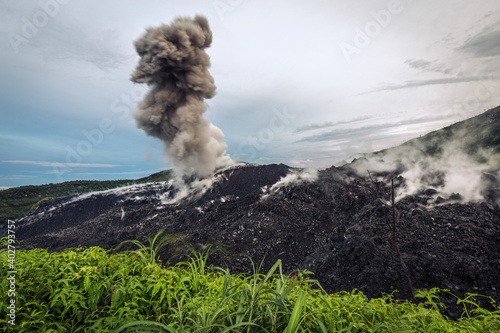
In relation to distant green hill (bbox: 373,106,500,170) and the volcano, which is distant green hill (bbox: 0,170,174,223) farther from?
distant green hill (bbox: 373,106,500,170)

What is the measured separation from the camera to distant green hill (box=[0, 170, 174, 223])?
2936cm

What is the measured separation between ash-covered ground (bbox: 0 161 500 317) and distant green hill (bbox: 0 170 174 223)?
13.4 meters

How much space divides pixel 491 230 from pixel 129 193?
28.1m

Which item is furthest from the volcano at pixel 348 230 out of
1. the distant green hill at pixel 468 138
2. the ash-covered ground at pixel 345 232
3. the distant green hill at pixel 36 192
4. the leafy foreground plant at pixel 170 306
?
the distant green hill at pixel 36 192

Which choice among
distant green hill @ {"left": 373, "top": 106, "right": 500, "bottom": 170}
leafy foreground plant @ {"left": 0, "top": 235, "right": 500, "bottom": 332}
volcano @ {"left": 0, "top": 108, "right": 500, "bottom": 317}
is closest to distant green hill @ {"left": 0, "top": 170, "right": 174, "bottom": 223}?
volcano @ {"left": 0, "top": 108, "right": 500, "bottom": 317}

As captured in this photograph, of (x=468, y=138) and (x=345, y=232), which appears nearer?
(x=345, y=232)

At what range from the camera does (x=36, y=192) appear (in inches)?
1427

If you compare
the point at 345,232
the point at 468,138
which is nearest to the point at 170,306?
the point at 345,232

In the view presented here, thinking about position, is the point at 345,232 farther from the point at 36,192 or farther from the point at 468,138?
the point at 36,192

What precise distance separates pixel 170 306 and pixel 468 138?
33496 millimetres

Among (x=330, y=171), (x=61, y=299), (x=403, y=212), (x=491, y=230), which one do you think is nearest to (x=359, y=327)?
(x=61, y=299)

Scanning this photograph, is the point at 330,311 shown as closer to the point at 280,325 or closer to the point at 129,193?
the point at 280,325

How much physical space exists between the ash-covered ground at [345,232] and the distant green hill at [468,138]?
1214 centimetres

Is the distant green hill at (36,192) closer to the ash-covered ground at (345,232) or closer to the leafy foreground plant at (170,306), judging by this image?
the ash-covered ground at (345,232)
